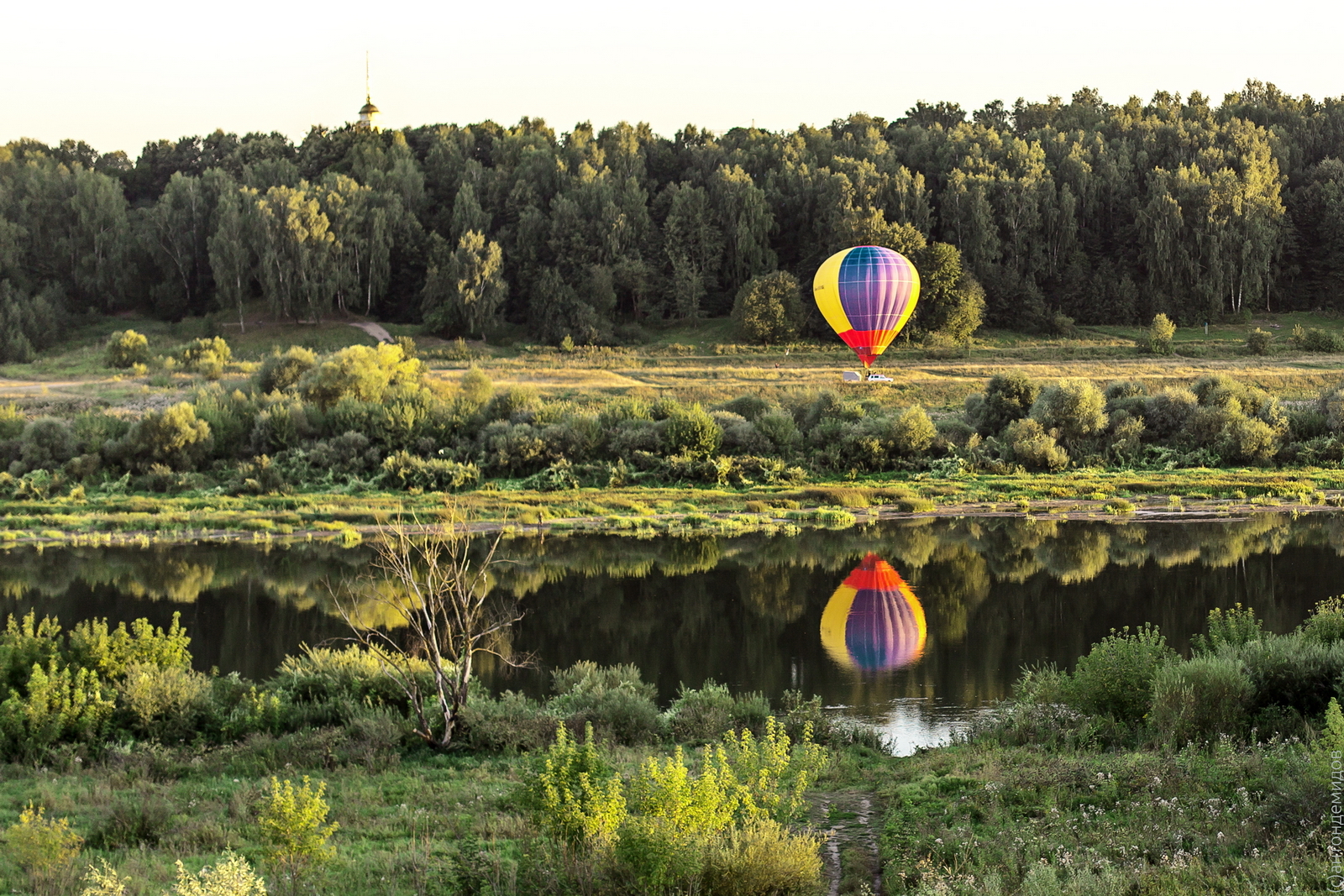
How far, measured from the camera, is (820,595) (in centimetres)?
2116

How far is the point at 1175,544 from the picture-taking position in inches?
988

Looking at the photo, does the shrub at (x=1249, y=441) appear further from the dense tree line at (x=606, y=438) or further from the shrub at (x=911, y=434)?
the shrub at (x=911, y=434)

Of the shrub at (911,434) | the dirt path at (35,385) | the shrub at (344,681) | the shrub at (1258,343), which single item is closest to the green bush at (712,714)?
the shrub at (344,681)

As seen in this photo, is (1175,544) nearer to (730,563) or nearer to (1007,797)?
(730,563)

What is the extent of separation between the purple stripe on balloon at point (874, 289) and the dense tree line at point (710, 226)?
505 inches

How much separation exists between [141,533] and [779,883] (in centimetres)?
2440

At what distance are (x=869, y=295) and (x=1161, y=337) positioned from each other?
1769cm

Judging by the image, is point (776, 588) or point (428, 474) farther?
point (428, 474)

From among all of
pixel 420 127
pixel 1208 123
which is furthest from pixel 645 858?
pixel 420 127

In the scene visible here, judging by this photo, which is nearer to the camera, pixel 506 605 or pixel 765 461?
pixel 506 605

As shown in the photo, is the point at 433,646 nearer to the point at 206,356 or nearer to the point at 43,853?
the point at 43,853

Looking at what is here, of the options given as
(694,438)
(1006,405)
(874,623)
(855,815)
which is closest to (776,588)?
(874,623)

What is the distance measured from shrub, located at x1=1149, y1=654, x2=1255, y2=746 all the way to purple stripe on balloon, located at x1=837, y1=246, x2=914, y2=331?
3498 centimetres

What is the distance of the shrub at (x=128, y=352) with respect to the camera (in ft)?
176
